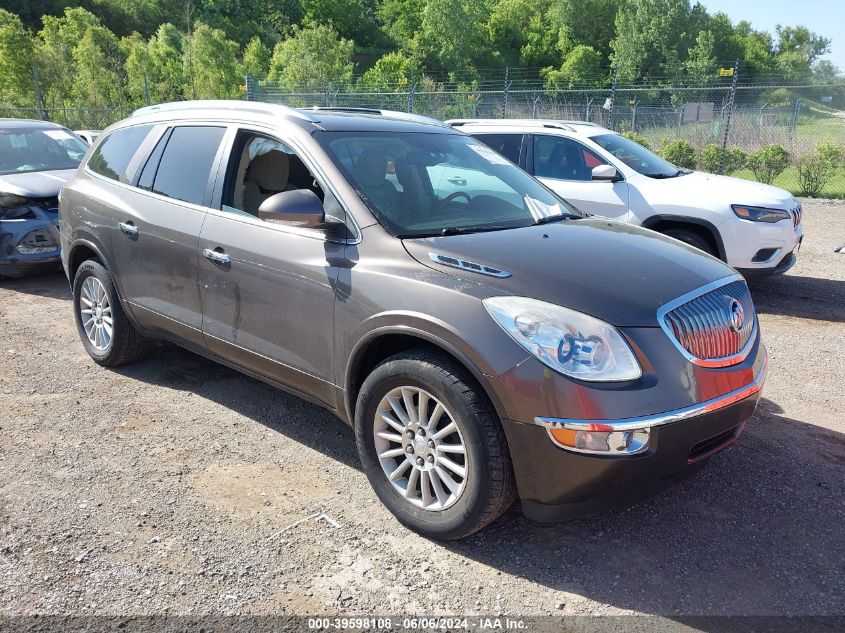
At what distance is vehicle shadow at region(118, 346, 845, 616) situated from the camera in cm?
270

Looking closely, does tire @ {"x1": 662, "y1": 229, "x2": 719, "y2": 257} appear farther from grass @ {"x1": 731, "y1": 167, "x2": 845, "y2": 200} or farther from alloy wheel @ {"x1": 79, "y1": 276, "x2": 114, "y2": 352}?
grass @ {"x1": 731, "y1": 167, "x2": 845, "y2": 200}

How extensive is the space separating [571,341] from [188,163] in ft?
8.94

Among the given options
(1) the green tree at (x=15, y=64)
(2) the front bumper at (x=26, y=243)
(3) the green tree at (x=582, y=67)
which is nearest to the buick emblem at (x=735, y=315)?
(2) the front bumper at (x=26, y=243)

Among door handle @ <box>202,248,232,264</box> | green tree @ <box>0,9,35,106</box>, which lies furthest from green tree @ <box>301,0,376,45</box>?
door handle @ <box>202,248,232,264</box>

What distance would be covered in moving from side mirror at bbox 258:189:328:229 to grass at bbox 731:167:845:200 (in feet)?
49.7

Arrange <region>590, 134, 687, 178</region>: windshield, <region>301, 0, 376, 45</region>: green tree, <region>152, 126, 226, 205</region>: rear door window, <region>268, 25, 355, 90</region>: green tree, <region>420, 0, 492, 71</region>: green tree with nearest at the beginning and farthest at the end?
<region>152, 126, 226, 205</region>: rear door window
<region>590, 134, 687, 178</region>: windshield
<region>268, 25, 355, 90</region>: green tree
<region>420, 0, 492, 71</region>: green tree
<region>301, 0, 376, 45</region>: green tree

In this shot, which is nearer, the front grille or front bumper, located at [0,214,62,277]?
the front grille

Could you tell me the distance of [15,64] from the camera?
88.4ft

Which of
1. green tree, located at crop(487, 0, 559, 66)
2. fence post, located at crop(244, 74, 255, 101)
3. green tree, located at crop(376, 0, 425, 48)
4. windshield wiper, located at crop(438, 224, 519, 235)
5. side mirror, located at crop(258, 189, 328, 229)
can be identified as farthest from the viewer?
green tree, located at crop(376, 0, 425, 48)

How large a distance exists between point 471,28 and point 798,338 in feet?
268

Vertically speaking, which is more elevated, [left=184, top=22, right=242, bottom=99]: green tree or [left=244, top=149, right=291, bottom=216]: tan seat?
[left=184, top=22, right=242, bottom=99]: green tree

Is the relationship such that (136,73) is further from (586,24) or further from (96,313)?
(586,24)

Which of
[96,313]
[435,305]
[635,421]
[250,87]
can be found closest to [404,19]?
[250,87]

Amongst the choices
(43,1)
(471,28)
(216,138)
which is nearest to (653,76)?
(471,28)
